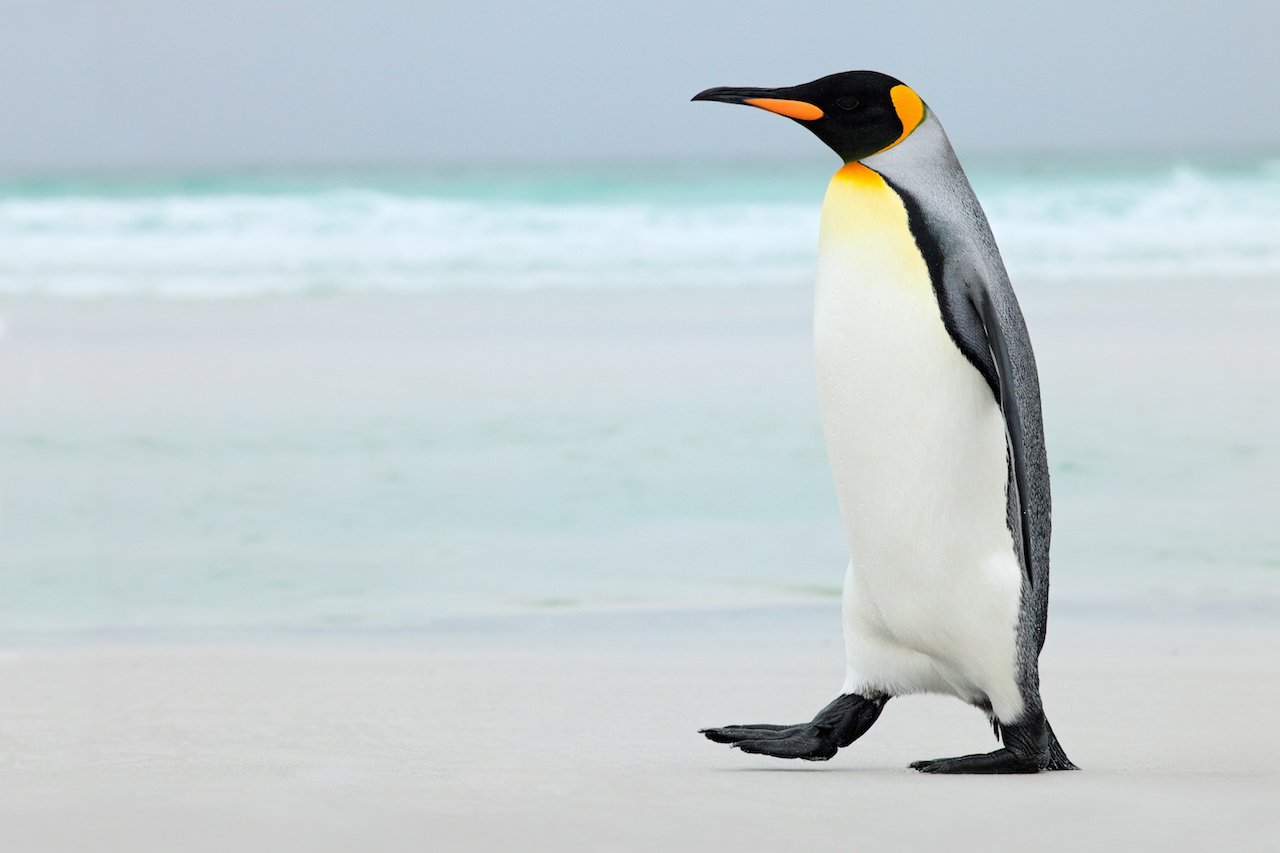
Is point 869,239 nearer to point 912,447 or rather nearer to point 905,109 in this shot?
point 905,109

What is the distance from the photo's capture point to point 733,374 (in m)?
6.42

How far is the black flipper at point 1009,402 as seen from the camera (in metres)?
2.08

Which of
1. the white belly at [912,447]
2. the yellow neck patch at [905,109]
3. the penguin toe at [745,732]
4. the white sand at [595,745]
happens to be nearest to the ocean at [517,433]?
the white sand at [595,745]

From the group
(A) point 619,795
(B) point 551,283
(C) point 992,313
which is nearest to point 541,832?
(A) point 619,795

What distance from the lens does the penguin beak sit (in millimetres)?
2258

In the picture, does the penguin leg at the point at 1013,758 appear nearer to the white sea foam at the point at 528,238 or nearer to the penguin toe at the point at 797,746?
the penguin toe at the point at 797,746

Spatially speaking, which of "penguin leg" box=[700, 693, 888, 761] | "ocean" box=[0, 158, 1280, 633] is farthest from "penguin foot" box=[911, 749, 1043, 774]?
"ocean" box=[0, 158, 1280, 633]

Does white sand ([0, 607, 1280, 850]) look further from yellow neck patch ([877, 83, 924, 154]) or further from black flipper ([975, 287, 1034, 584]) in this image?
yellow neck patch ([877, 83, 924, 154])

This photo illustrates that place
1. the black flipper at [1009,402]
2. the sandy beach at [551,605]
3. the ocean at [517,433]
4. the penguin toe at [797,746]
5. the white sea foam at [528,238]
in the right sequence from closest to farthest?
the sandy beach at [551,605]
the black flipper at [1009,402]
the penguin toe at [797,746]
the ocean at [517,433]
the white sea foam at [528,238]

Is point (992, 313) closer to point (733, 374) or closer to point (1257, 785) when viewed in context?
point (1257, 785)

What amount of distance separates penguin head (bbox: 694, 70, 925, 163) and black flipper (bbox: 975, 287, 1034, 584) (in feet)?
1.04

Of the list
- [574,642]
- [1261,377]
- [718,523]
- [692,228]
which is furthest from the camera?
[692,228]

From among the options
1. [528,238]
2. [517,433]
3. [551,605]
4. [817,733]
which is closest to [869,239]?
[817,733]

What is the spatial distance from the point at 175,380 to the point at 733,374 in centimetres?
260
